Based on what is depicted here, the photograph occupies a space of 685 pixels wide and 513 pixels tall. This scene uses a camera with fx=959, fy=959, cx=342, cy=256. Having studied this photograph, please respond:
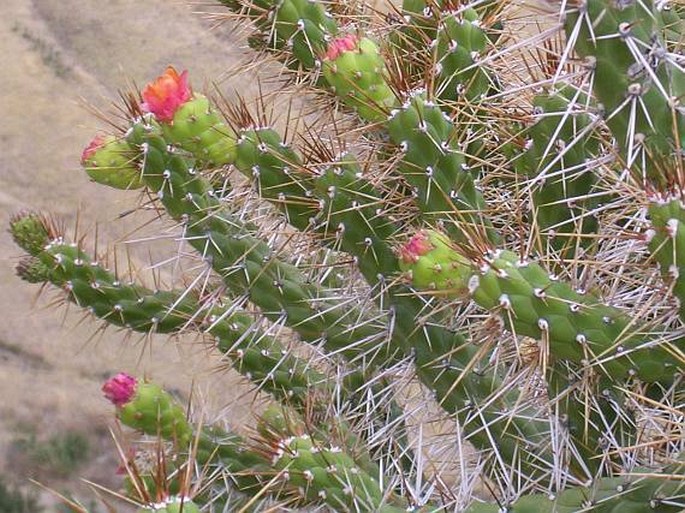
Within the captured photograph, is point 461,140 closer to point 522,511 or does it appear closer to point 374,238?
point 374,238

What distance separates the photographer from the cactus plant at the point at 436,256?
4.21 ft

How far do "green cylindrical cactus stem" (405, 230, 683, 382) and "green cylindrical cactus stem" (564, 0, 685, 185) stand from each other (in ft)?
0.64

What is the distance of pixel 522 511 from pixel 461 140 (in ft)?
2.81

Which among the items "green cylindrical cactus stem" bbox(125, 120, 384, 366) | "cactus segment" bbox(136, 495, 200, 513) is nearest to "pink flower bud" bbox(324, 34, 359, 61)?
"green cylindrical cactus stem" bbox(125, 120, 384, 366)

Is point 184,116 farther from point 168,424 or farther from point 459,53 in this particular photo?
point 168,424

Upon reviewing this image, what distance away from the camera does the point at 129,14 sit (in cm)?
946

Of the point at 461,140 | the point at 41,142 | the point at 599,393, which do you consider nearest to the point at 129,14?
the point at 41,142

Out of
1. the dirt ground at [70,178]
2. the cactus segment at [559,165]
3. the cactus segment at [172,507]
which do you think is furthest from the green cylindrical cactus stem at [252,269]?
the dirt ground at [70,178]

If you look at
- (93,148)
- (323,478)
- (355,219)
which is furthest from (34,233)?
(323,478)

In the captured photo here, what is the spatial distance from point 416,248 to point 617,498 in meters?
0.49

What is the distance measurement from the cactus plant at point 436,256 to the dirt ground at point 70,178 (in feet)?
6.67

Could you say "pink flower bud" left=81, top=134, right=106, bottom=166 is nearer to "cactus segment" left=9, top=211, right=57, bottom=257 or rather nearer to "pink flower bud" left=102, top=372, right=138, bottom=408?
"pink flower bud" left=102, top=372, right=138, bottom=408

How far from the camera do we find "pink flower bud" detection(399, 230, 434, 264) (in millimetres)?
1312

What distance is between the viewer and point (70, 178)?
7.63m
